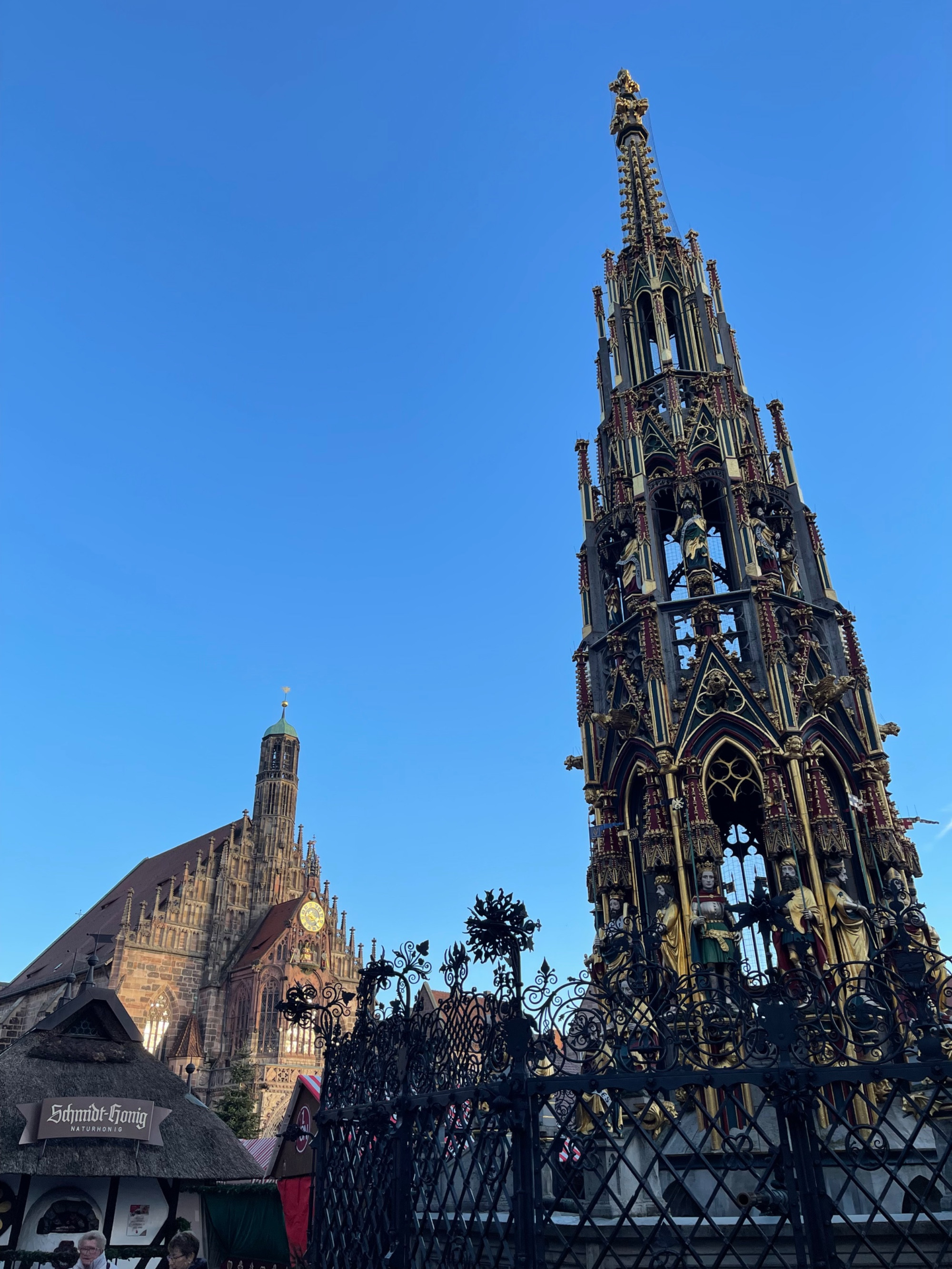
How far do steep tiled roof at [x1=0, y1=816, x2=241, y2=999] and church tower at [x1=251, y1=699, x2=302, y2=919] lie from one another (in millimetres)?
2250

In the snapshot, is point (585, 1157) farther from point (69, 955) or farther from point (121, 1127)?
point (69, 955)

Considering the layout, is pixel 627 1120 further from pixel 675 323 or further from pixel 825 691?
pixel 675 323

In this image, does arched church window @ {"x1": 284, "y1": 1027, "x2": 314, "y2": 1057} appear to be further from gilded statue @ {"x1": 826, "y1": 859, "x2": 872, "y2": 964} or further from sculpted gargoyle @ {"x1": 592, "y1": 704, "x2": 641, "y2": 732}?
gilded statue @ {"x1": 826, "y1": 859, "x2": 872, "y2": 964}

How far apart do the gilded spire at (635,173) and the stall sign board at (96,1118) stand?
20197 mm

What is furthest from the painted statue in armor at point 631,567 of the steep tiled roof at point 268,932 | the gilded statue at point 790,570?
the steep tiled roof at point 268,932

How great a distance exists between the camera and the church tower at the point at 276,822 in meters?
52.3

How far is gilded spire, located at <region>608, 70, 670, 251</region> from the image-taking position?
19.7 metres

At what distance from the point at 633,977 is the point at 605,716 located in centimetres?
654

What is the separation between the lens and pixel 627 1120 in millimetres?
7922

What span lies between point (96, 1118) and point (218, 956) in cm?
3350

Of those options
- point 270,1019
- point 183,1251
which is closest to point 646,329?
point 183,1251

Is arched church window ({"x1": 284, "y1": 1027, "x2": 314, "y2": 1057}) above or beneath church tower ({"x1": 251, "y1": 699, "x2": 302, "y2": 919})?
beneath

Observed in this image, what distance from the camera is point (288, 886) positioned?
53.6m

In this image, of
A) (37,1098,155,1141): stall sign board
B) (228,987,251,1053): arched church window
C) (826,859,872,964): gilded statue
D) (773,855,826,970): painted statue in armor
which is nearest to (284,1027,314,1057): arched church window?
(228,987,251,1053): arched church window
